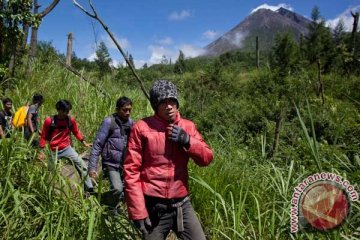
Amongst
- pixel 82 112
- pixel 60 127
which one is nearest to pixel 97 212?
pixel 60 127

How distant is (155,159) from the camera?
258cm

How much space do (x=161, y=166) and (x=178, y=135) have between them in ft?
0.91

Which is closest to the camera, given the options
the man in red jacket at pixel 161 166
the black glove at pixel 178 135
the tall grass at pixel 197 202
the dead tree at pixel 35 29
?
the black glove at pixel 178 135

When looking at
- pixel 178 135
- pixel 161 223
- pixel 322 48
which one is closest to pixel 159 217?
pixel 161 223

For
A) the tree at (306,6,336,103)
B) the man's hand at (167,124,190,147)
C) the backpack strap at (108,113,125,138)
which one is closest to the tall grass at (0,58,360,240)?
the man's hand at (167,124,190,147)

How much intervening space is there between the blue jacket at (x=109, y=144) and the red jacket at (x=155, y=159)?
5.56 ft

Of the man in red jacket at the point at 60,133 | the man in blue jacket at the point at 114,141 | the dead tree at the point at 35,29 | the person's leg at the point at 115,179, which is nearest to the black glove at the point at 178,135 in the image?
the man in blue jacket at the point at 114,141

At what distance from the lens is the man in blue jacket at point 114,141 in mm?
4242

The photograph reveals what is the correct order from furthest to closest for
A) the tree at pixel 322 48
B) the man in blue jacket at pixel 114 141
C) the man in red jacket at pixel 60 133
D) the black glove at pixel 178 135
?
1. the tree at pixel 322 48
2. the man in red jacket at pixel 60 133
3. the man in blue jacket at pixel 114 141
4. the black glove at pixel 178 135

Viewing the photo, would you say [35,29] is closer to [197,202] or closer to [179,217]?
[197,202]

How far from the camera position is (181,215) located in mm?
2604

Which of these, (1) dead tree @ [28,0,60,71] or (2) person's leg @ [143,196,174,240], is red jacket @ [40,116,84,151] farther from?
(1) dead tree @ [28,0,60,71]

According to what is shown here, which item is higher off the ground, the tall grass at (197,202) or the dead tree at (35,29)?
the dead tree at (35,29)

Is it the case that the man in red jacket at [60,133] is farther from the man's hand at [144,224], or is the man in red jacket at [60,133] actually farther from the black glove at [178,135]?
the black glove at [178,135]
